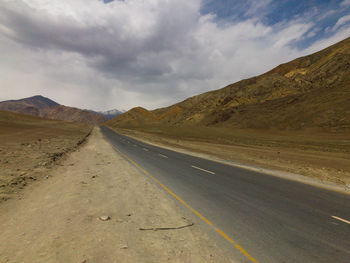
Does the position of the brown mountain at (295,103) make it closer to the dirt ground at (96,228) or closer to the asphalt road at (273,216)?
the asphalt road at (273,216)

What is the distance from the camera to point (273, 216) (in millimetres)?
5012

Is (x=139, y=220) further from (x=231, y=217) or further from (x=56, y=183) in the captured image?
(x=56, y=183)

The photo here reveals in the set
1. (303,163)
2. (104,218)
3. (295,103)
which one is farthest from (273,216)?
(295,103)

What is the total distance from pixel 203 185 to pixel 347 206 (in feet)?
15.6

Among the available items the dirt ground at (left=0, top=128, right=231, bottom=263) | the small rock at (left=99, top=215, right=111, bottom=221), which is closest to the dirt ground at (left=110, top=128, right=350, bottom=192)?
the dirt ground at (left=0, top=128, right=231, bottom=263)

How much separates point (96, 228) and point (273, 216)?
181 inches

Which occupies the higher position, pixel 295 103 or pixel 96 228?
pixel 295 103

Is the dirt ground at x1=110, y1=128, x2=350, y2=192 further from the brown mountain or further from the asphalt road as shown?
the brown mountain

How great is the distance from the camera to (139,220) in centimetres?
462

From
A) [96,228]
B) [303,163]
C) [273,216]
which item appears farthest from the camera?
[303,163]

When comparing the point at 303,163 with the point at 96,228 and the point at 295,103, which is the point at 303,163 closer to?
the point at 96,228

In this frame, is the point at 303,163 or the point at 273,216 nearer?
the point at 273,216

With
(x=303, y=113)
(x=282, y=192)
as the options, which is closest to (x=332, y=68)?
(x=303, y=113)

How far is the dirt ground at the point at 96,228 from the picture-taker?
3.29m
